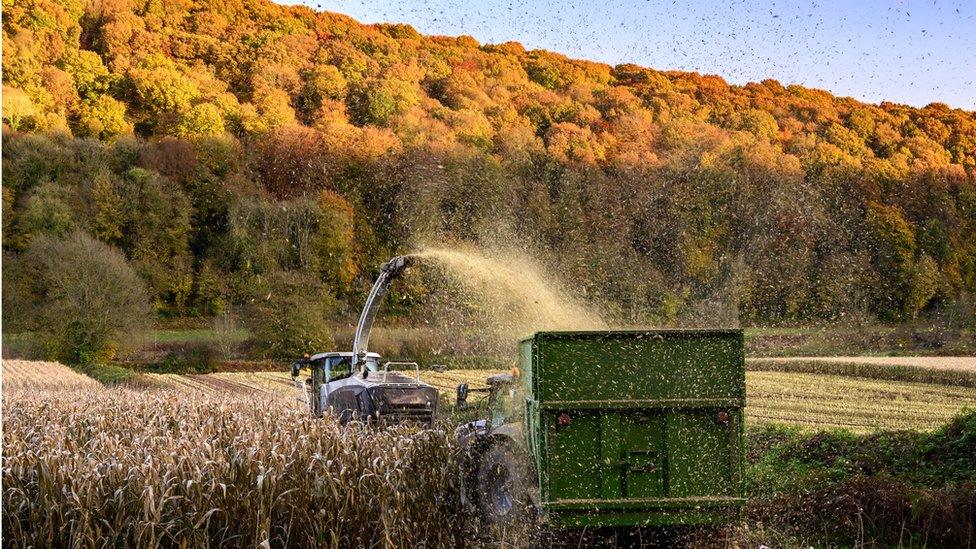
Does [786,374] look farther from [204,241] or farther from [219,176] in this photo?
[219,176]

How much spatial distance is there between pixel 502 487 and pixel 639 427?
61.6 inches

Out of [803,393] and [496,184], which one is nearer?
[803,393]

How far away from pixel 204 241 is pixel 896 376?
117 feet

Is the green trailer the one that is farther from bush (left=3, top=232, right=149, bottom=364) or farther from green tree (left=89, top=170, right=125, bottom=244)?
green tree (left=89, top=170, right=125, bottom=244)

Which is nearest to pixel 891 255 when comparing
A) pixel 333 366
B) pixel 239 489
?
pixel 333 366

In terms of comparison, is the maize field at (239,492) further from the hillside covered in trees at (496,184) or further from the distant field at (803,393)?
the hillside covered in trees at (496,184)

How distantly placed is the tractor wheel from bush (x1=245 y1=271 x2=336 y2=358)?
27984 millimetres

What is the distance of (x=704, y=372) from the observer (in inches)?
312

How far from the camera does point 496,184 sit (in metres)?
55.0

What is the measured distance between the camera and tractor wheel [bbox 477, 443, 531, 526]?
874 cm

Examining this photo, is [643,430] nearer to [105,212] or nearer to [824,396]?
[824,396]

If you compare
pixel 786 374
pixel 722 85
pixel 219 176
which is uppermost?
pixel 722 85

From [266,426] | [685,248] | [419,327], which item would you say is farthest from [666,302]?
[266,426]

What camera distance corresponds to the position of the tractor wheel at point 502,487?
344 inches
